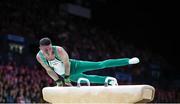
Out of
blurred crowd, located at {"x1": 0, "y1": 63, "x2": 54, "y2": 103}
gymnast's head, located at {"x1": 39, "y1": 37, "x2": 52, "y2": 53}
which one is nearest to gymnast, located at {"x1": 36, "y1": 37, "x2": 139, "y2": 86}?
gymnast's head, located at {"x1": 39, "y1": 37, "x2": 52, "y2": 53}

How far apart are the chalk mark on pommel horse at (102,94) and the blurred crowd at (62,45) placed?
535 centimetres

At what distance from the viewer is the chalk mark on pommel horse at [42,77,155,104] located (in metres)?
5.27

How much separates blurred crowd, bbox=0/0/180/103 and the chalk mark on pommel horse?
535cm

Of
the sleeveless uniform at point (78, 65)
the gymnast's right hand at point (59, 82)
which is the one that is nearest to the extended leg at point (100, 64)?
the sleeveless uniform at point (78, 65)

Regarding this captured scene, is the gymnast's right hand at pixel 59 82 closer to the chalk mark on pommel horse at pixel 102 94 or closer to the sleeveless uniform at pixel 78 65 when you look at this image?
the sleeveless uniform at pixel 78 65

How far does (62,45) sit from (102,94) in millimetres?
10620

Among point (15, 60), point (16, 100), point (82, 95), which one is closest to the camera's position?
point (82, 95)

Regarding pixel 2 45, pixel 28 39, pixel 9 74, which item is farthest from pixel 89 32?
pixel 9 74

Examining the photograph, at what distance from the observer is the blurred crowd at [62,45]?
476 inches

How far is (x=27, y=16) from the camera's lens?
16781 millimetres

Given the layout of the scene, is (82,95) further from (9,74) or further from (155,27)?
(155,27)

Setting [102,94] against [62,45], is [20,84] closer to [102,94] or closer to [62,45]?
[62,45]

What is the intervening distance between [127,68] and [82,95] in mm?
10650

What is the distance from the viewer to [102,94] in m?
5.59
